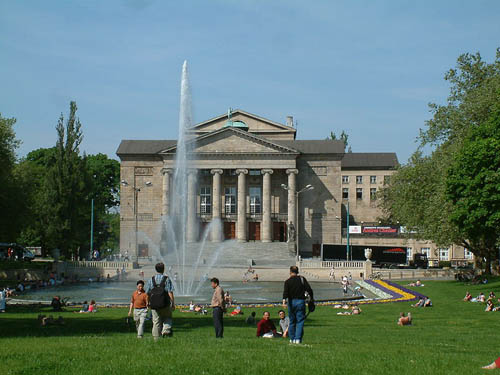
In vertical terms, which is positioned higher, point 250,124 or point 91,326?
point 250,124

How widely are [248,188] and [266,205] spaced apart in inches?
191

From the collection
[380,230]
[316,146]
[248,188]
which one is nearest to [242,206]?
[248,188]

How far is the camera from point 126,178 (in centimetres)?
9738

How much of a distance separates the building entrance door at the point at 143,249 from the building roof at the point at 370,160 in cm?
4065

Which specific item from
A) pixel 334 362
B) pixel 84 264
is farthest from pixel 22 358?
pixel 84 264

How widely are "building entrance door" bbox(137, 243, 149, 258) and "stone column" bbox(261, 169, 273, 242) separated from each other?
16117mm

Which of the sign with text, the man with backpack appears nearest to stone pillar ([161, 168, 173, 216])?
the sign with text

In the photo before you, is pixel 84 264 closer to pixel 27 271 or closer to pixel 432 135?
pixel 27 271

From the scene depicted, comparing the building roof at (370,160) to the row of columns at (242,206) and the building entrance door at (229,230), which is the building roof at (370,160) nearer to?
the row of columns at (242,206)

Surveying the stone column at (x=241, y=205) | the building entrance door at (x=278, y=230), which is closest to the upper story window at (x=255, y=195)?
the stone column at (x=241, y=205)

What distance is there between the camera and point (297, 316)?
52.8 feet

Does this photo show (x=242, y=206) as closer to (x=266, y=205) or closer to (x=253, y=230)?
(x=266, y=205)

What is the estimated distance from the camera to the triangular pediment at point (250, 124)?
102m

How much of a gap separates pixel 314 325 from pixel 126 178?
73964 millimetres
